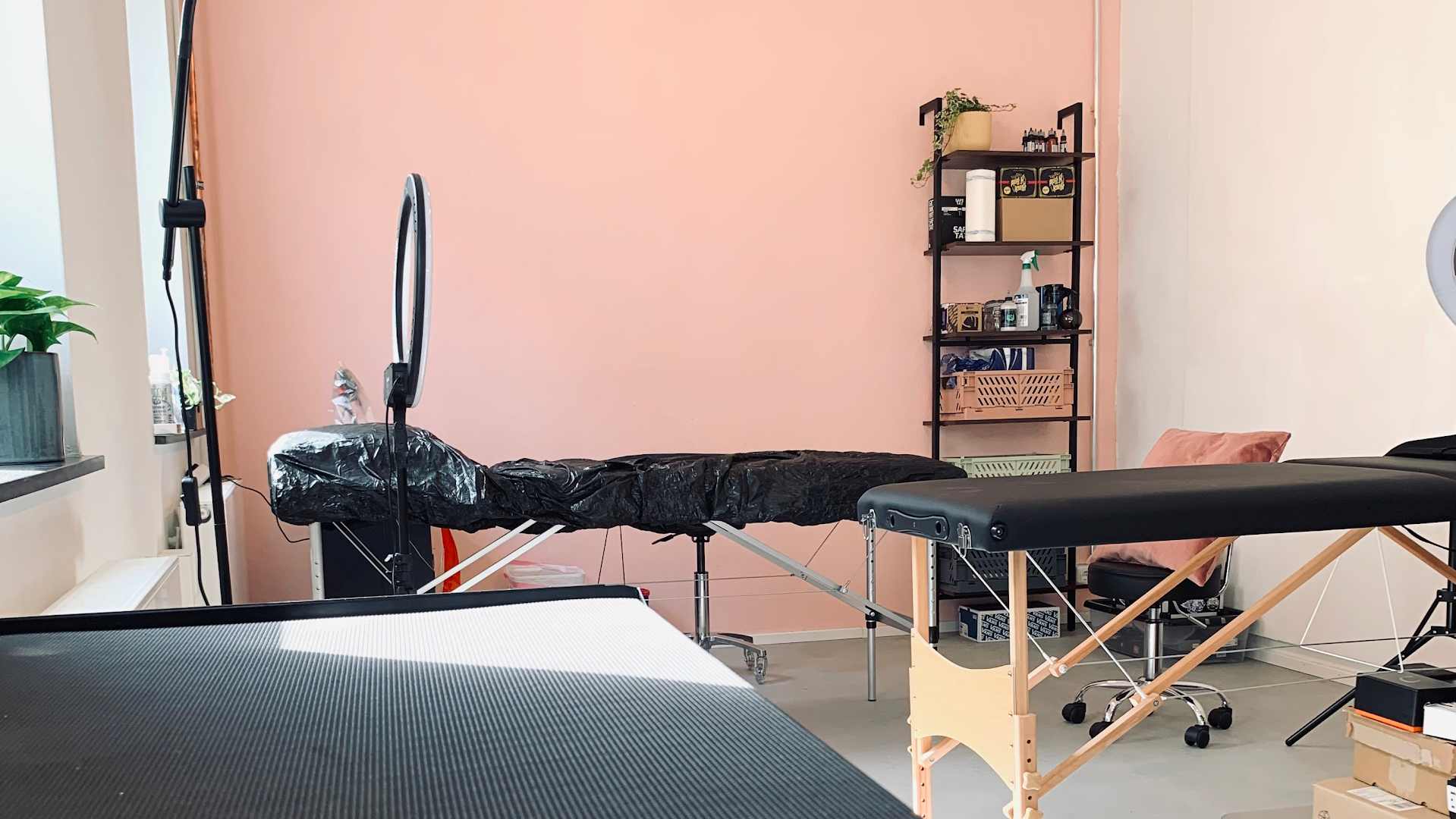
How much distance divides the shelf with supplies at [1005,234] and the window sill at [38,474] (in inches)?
122

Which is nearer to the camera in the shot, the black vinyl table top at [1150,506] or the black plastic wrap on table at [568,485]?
the black vinyl table top at [1150,506]

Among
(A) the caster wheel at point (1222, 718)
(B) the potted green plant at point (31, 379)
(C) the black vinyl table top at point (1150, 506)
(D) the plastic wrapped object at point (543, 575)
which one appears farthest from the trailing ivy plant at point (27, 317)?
(A) the caster wheel at point (1222, 718)

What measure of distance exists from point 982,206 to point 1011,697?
2.75m

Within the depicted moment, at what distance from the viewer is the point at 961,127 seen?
4125 millimetres

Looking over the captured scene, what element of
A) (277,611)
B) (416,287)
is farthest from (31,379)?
(277,611)

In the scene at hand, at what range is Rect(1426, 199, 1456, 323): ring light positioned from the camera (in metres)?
2.33

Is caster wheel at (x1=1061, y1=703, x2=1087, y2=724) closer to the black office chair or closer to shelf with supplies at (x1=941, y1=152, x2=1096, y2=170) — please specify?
the black office chair

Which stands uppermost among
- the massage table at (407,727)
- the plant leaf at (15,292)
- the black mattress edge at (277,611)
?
the plant leaf at (15,292)

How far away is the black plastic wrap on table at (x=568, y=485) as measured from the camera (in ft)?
8.80

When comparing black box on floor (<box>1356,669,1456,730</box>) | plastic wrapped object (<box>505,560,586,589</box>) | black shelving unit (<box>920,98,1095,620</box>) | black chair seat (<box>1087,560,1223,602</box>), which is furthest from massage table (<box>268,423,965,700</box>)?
black shelving unit (<box>920,98,1095,620</box>)

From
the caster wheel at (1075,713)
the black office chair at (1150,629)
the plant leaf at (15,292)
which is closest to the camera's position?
the plant leaf at (15,292)

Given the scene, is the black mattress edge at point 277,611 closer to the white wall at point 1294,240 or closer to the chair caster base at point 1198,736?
the chair caster base at point 1198,736

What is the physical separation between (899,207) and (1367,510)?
8.93ft

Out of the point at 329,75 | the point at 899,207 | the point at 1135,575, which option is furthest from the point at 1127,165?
the point at 329,75
